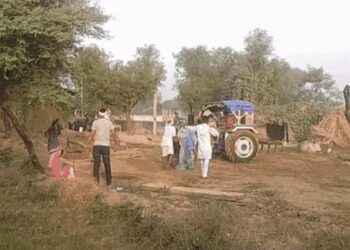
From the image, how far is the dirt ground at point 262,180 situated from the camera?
10594 mm

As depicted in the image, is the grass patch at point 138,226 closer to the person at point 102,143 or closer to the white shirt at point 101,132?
the person at point 102,143

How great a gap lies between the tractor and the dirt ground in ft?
1.35

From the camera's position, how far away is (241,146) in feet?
62.9

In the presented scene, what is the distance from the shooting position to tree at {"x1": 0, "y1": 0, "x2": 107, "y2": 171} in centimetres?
1177

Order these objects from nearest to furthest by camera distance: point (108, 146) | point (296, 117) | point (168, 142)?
1. point (108, 146)
2. point (168, 142)
3. point (296, 117)

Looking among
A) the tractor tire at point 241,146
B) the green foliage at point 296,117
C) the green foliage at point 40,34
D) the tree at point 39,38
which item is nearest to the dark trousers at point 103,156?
the tree at point 39,38

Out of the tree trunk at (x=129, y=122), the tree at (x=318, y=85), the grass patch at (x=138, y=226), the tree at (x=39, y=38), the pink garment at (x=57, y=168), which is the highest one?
the tree at (x=318, y=85)

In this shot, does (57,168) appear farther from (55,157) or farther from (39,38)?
(39,38)

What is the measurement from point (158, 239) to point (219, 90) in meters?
43.2

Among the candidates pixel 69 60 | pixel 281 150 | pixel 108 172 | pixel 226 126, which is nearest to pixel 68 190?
pixel 108 172

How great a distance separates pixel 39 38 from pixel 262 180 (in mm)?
6586

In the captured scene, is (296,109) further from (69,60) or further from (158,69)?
(69,60)

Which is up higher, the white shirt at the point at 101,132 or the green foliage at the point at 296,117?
the green foliage at the point at 296,117

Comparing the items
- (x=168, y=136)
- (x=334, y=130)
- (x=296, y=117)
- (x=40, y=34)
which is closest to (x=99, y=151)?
(x=40, y=34)
